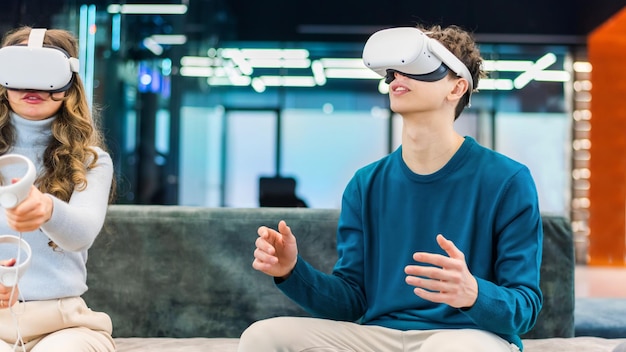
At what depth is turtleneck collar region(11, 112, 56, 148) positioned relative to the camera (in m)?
1.80

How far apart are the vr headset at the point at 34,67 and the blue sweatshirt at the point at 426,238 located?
68 cm

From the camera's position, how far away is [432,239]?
5.94ft

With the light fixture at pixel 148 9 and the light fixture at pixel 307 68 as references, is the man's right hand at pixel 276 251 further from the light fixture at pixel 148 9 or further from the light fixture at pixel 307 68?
the light fixture at pixel 307 68

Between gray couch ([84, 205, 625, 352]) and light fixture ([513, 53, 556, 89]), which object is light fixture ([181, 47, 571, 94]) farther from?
gray couch ([84, 205, 625, 352])

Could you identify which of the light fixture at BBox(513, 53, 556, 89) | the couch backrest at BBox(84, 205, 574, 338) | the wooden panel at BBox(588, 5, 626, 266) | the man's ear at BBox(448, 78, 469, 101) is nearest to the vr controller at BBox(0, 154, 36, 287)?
the couch backrest at BBox(84, 205, 574, 338)

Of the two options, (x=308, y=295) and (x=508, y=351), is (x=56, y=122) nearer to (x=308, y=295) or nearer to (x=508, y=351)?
(x=308, y=295)

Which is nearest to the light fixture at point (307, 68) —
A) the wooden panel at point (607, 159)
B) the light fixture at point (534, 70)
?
the light fixture at point (534, 70)

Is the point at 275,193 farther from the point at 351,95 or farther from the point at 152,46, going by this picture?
the point at 351,95

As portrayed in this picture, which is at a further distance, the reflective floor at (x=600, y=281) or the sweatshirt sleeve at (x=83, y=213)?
the reflective floor at (x=600, y=281)

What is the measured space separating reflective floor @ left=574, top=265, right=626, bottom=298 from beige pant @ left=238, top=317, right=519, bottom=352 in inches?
177

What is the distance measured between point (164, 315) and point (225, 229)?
34cm

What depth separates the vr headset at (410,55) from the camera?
1761 millimetres

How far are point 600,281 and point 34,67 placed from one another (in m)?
6.95

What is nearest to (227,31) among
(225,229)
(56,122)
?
(225,229)
